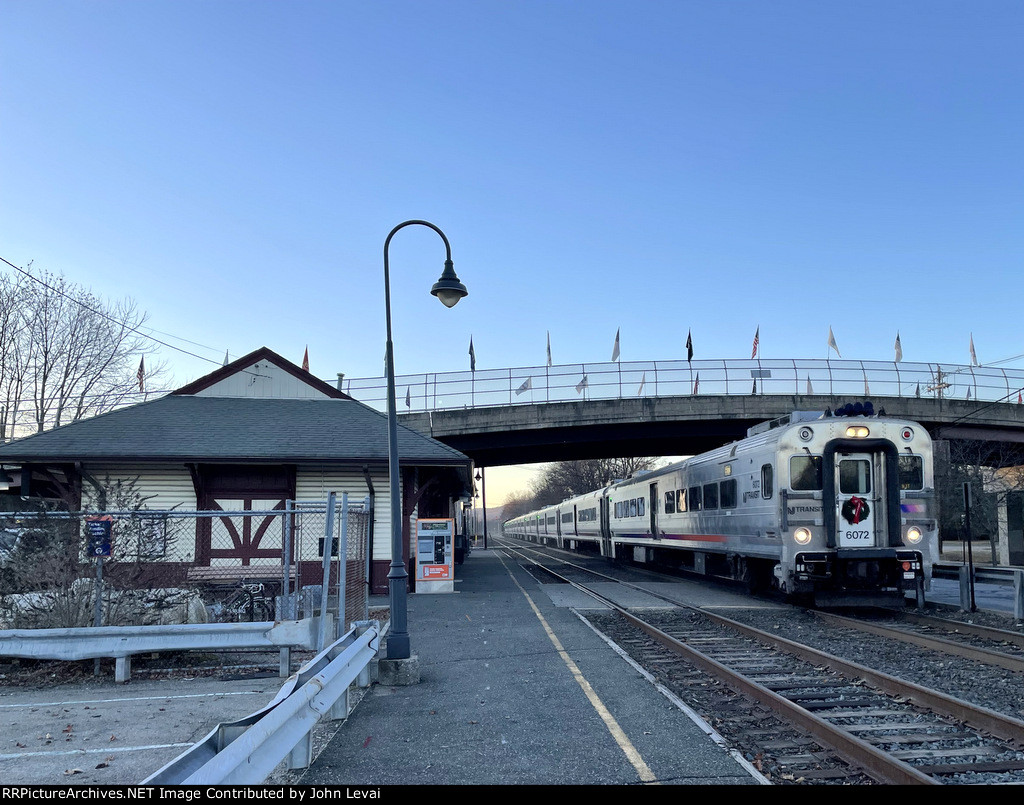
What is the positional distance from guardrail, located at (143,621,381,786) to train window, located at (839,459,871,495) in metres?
10.3

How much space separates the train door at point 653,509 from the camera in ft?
82.5

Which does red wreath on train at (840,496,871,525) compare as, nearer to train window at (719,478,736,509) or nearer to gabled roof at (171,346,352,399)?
train window at (719,478,736,509)

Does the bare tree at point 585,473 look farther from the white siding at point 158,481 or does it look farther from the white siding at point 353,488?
the white siding at point 158,481

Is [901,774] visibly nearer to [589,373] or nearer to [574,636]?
[574,636]

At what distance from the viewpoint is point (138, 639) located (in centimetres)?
938

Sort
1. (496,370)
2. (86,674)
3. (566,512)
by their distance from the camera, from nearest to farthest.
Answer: (86,674) < (496,370) < (566,512)

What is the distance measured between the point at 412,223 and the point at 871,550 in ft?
31.0

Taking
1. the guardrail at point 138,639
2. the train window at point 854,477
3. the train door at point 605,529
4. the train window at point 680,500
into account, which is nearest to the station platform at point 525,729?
the guardrail at point 138,639

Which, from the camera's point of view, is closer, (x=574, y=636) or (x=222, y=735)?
(x=222, y=735)

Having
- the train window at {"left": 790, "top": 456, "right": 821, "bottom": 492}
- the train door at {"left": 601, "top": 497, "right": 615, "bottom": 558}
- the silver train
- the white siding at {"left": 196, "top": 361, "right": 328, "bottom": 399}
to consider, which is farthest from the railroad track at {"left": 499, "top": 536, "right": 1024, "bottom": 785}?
the train door at {"left": 601, "top": 497, "right": 615, "bottom": 558}

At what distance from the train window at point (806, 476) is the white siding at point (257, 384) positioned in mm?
15266

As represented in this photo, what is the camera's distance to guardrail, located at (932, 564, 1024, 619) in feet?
42.8

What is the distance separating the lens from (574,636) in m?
12.3

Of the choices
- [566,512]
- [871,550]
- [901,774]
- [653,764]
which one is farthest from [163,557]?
[566,512]
